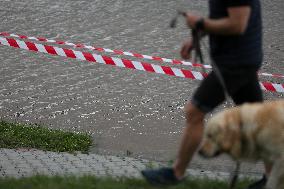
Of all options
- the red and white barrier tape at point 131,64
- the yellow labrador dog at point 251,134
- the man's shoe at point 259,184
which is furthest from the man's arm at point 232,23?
the red and white barrier tape at point 131,64

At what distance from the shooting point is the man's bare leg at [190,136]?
4.86 metres

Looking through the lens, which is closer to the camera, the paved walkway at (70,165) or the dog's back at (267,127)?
the dog's back at (267,127)

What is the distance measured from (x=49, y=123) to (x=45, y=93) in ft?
5.01

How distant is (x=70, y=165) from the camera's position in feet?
20.8

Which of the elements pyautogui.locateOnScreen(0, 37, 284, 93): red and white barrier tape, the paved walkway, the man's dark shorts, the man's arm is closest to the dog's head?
the man's dark shorts

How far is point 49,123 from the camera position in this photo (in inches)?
324

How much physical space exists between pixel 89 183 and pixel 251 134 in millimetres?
1661

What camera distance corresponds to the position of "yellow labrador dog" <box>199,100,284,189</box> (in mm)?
4352

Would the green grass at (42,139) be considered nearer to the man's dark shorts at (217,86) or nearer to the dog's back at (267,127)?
the man's dark shorts at (217,86)

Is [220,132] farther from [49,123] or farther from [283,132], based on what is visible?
[49,123]

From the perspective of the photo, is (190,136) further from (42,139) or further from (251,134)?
(42,139)

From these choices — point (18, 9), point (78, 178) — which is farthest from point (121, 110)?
point (18, 9)

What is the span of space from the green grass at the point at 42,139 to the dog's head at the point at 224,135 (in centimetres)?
263

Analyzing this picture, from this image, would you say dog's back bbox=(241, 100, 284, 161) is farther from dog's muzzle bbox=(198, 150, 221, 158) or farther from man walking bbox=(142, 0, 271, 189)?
man walking bbox=(142, 0, 271, 189)
